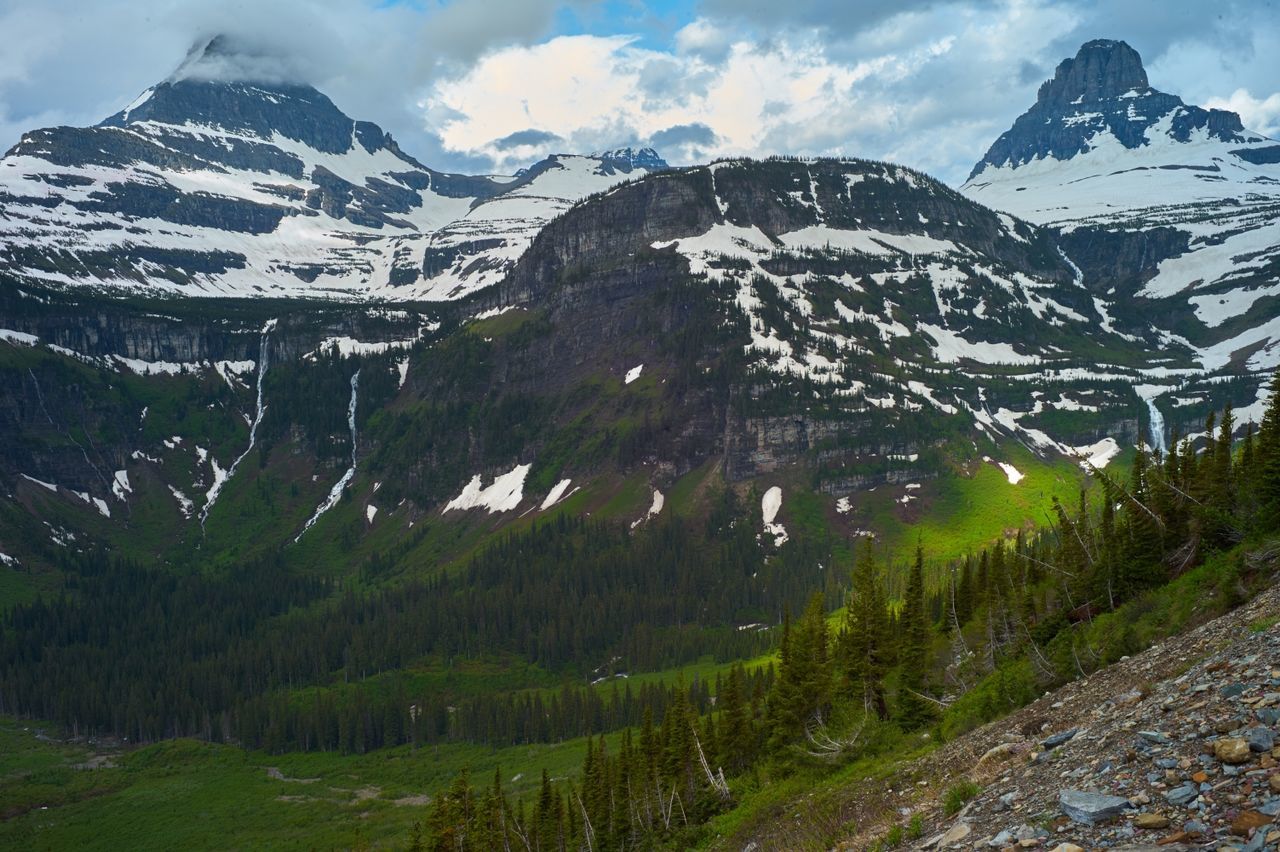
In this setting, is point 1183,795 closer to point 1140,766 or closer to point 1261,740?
point 1261,740

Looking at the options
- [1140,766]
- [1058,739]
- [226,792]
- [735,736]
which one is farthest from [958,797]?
[226,792]

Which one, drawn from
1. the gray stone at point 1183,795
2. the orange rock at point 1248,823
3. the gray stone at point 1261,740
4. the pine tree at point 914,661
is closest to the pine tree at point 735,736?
the pine tree at point 914,661

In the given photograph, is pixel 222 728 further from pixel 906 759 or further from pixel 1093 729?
pixel 1093 729

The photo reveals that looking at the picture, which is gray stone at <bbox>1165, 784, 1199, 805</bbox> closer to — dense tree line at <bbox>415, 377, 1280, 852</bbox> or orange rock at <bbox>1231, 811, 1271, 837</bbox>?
orange rock at <bbox>1231, 811, 1271, 837</bbox>

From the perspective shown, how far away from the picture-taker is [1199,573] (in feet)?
158

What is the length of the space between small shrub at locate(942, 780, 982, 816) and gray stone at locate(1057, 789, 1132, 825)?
21.7 feet

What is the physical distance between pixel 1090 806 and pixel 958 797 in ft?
27.8

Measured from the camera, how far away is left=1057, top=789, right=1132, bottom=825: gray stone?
756 inches

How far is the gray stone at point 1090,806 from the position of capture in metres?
19.2

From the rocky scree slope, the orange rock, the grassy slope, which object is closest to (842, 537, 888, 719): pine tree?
the rocky scree slope

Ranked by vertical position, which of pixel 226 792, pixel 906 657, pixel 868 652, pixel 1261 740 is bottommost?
pixel 226 792

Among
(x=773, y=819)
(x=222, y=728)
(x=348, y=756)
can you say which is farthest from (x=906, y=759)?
(x=222, y=728)

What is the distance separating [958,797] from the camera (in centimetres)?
2759

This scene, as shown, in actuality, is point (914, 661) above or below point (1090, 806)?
below
